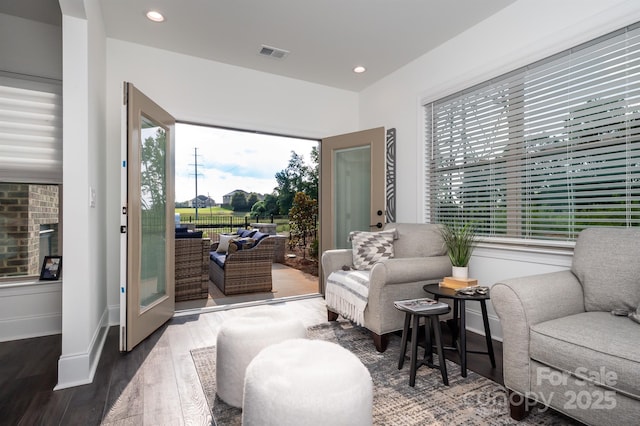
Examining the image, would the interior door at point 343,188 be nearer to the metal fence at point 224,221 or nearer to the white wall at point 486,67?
the white wall at point 486,67

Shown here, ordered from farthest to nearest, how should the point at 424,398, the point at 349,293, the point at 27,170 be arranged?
the point at 27,170 < the point at 349,293 < the point at 424,398

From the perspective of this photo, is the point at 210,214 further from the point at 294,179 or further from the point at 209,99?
the point at 209,99

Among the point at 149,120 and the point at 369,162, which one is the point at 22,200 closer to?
the point at 149,120

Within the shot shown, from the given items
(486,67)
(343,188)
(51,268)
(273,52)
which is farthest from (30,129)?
(486,67)

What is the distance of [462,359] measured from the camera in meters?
2.05

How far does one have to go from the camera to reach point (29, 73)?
9.27 ft

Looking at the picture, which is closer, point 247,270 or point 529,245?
point 529,245

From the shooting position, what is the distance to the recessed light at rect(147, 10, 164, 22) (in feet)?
9.08

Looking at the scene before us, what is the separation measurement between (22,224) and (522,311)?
12.7ft

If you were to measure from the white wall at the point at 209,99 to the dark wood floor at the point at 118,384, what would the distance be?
2.65ft

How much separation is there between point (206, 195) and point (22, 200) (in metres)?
5.81

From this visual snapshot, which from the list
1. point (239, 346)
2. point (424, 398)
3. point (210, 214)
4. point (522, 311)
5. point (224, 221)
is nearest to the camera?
point (522, 311)

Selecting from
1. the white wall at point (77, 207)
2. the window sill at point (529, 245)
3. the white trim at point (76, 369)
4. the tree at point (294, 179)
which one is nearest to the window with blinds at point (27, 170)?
the white wall at point (77, 207)

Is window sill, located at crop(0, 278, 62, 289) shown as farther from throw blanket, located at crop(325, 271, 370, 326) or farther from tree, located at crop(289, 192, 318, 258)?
tree, located at crop(289, 192, 318, 258)
